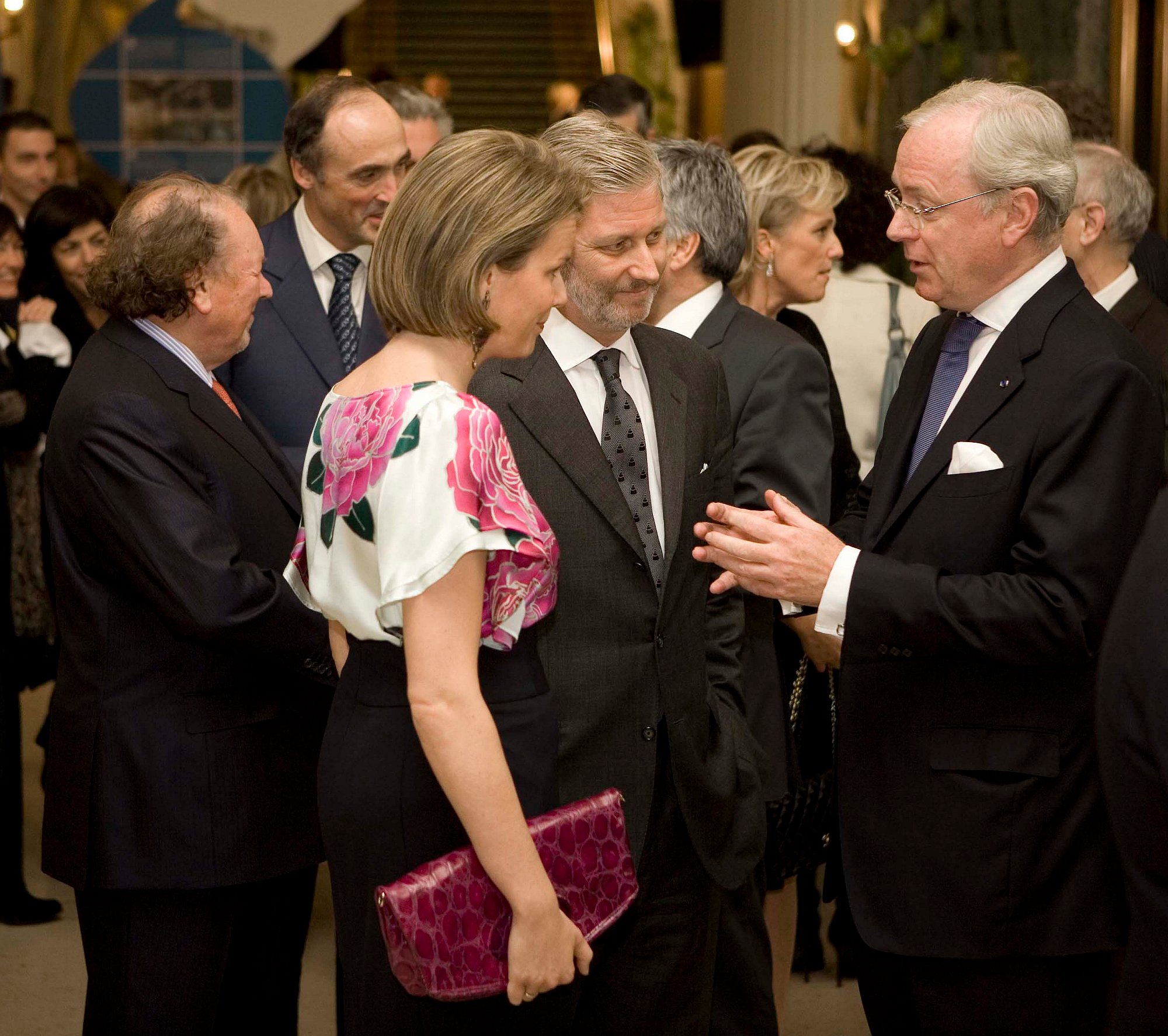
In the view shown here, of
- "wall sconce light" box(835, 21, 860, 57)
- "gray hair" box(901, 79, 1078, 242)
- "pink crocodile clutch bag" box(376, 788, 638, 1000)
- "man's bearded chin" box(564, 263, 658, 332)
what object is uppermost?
"wall sconce light" box(835, 21, 860, 57)

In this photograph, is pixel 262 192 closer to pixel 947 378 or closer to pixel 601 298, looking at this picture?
pixel 601 298

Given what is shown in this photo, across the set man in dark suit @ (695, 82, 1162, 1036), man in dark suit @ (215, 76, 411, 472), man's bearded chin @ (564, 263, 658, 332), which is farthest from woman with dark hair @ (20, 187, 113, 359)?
man in dark suit @ (695, 82, 1162, 1036)

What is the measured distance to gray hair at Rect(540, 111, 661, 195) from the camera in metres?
2.46

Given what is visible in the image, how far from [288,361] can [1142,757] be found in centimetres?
234

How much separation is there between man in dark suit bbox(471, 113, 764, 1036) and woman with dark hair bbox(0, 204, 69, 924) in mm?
2314

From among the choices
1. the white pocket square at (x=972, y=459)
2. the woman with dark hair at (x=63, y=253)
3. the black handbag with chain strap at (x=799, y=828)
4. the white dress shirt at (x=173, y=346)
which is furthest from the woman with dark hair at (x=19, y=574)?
the white pocket square at (x=972, y=459)

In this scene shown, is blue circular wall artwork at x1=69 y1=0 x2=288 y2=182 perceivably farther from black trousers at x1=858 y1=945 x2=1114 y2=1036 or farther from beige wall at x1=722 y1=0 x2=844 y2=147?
black trousers at x1=858 y1=945 x2=1114 y2=1036

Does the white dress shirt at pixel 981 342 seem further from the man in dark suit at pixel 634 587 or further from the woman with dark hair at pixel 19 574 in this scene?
the woman with dark hair at pixel 19 574

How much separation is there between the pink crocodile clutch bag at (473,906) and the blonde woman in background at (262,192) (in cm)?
305

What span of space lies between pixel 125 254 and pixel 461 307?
99 cm

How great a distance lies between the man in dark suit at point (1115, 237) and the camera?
12.8ft

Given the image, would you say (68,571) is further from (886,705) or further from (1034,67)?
(1034,67)

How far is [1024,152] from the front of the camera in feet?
7.71

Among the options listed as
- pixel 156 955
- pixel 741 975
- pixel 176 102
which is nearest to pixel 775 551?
pixel 741 975
